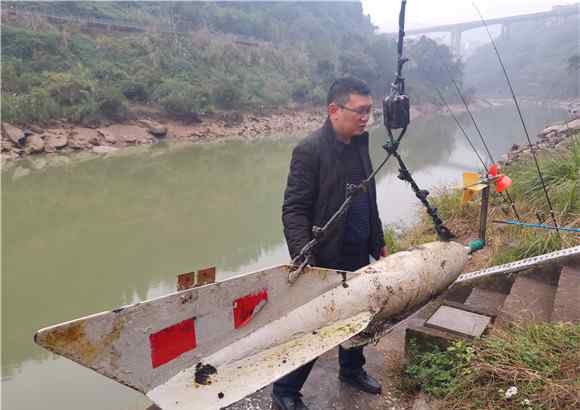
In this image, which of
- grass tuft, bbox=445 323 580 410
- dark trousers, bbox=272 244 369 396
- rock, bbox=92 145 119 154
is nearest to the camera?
grass tuft, bbox=445 323 580 410

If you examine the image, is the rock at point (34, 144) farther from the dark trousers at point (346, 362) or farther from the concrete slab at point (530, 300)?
the concrete slab at point (530, 300)

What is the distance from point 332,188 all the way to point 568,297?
5.32 ft

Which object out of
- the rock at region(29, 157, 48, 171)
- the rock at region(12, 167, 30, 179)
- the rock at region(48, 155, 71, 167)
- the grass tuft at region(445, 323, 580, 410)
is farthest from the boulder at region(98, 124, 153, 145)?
the grass tuft at region(445, 323, 580, 410)

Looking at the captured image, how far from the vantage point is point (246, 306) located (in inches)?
71.7

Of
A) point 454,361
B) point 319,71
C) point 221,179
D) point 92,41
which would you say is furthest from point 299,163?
point 319,71

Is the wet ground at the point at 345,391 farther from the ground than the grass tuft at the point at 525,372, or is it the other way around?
the grass tuft at the point at 525,372

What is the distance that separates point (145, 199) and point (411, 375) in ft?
28.1

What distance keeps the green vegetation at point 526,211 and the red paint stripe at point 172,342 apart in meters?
2.84

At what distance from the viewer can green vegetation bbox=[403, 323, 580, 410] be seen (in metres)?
1.81

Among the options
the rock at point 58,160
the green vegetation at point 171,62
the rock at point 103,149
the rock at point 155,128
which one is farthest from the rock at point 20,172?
the rock at point 155,128

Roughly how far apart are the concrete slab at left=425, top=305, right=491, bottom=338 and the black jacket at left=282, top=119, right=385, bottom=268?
741 millimetres

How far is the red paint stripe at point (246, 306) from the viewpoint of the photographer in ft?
5.89

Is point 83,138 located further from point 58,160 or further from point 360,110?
point 360,110

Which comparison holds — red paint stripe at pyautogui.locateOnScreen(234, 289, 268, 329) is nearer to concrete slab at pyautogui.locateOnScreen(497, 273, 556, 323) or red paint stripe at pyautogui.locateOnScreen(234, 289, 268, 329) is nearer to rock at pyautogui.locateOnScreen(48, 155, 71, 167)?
concrete slab at pyautogui.locateOnScreen(497, 273, 556, 323)
